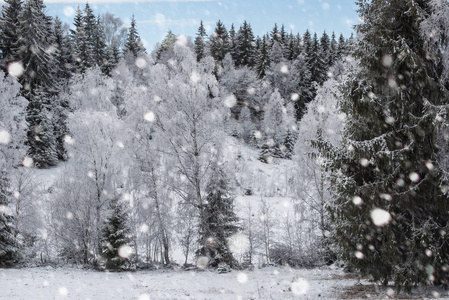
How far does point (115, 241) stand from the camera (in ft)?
56.5

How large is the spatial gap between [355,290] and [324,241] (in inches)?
325

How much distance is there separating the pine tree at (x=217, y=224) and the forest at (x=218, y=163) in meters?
0.07

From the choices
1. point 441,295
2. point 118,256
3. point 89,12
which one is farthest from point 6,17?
point 441,295

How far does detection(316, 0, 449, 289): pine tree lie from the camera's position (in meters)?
7.85

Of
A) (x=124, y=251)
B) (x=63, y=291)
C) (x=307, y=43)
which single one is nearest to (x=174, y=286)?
(x=63, y=291)

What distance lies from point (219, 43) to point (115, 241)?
54.0 meters

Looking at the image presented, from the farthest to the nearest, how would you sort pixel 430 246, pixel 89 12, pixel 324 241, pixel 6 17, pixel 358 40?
pixel 89 12
pixel 6 17
pixel 324 241
pixel 358 40
pixel 430 246

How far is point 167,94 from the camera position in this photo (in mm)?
16297

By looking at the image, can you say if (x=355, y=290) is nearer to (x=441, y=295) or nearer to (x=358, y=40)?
(x=441, y=295)

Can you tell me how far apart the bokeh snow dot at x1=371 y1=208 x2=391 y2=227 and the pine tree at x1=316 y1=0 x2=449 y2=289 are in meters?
0.02

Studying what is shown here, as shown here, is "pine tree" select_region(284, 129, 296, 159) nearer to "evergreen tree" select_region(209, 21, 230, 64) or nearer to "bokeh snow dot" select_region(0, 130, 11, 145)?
"evergreen tree" select_region(209, 21, 230, 64)

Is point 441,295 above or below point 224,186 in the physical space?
below

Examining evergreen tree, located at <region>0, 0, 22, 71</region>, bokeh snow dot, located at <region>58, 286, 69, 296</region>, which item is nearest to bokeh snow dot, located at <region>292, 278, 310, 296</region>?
bokeh snow dot, located at <region>58, 286, 69, 296</region>

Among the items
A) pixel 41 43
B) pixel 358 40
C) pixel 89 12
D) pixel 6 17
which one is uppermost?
pixel 89 12
